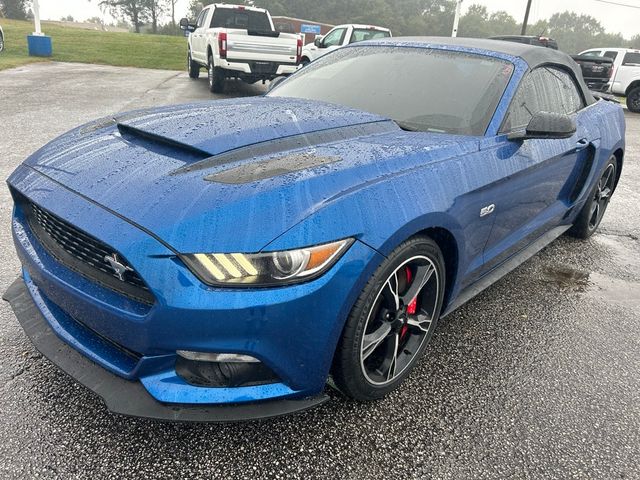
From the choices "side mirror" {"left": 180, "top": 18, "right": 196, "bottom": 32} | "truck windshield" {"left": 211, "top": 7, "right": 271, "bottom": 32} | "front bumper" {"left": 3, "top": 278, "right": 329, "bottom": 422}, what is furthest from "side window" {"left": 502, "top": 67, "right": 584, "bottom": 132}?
"side mirror" {"left": 180, "top": 18, "right": 196, "bottom": 32}

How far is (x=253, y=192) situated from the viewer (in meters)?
1.76

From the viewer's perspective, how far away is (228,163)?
79.7 inches

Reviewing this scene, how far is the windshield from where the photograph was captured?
2754 mm

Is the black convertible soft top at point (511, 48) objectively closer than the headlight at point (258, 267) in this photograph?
No

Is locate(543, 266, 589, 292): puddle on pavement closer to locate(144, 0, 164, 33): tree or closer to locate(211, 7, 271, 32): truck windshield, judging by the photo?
locate(211, 7, 271, 32): truck windshield

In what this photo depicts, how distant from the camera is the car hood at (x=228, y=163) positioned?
1.68 m

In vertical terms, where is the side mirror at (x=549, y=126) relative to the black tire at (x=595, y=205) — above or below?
above

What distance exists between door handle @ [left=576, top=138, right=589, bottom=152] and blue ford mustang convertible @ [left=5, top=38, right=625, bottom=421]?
698 millimetres

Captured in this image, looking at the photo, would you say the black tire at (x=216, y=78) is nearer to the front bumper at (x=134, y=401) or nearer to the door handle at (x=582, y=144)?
the door handle at (x=582, y=144)

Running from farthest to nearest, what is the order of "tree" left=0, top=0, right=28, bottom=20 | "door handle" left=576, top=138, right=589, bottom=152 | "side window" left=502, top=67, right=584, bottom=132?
"tree" left=0, top=0, right=28, bottom=20, "door handle" left=576, top=138, right=589, bottom=152, "side window" left=502, top=67, right=584, bottom=132

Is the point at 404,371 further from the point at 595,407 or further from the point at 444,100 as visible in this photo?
the point at 444,100

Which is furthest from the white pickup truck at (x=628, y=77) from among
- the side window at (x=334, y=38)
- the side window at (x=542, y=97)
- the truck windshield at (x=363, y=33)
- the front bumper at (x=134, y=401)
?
the front bumper at (x=134, y=401)

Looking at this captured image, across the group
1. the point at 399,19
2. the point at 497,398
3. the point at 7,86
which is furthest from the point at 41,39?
the point at 399,19

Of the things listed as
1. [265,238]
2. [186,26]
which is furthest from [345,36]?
[265,238]
